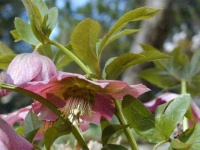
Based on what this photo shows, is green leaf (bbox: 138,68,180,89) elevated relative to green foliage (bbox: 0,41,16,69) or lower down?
lower down

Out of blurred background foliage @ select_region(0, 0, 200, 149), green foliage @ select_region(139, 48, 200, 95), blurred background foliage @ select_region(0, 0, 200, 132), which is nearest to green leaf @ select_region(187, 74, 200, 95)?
green foliage @ select_region(139, 48, 200, 95)

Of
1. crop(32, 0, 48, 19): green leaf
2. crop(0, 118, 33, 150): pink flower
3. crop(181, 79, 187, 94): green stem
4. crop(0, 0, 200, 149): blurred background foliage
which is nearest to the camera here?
crop(0, 118, 33, 150): pink flower

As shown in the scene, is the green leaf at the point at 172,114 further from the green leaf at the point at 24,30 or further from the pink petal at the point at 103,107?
the green leaf at the point at 24,30

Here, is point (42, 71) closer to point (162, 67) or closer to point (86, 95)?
point (86, 95)

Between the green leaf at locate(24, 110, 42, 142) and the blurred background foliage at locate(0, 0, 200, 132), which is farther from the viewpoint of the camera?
the blurred background foliage at locate(0, 0, 200, 132)

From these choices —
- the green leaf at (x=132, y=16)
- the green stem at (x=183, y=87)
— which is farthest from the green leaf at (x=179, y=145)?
the green stem at (x=183, y=87)

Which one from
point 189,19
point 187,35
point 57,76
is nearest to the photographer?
point 57,76

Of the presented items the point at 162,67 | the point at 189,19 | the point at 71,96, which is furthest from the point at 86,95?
the point at 189,19

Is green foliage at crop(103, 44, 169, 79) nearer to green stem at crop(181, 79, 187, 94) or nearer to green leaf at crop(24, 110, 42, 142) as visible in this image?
green leaf at crop(24, 110, 42, 142)
